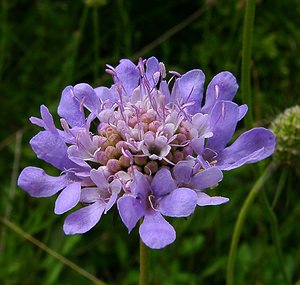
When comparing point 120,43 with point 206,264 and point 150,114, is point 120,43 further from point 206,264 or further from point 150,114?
point 150,114

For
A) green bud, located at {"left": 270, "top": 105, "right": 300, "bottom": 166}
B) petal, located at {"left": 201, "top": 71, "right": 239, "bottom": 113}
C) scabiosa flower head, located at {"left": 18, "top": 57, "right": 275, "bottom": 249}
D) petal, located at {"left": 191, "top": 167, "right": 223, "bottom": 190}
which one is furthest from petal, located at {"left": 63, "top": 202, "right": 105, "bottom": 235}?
green bud, located at {"left": 270, "top": 105, "right": 300, "bottom": 166}

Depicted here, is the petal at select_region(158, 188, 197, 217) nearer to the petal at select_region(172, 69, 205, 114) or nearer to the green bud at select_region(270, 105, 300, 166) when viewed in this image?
the petal at select_region(172, 69, 205, 114)

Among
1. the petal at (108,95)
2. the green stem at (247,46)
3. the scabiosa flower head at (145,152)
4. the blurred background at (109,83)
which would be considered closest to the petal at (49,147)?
the scabiosa flower head at (145,152)

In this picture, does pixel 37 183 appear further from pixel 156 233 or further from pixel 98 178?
pixel 156 233

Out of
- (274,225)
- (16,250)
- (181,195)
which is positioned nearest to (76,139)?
(181,195)

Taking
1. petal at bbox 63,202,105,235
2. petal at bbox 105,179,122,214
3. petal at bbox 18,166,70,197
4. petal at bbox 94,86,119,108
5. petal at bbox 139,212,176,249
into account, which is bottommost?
petal at bbox 139,212,176,249

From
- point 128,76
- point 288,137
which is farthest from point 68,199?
point 288,137

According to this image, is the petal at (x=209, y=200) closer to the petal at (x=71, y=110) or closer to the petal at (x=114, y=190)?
the petal at (x=114, y=190)
